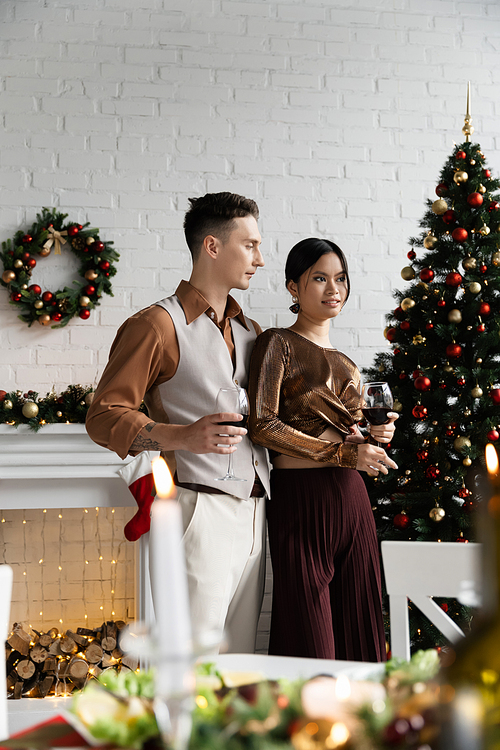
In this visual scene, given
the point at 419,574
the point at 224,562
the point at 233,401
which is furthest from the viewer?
the point at 224,562

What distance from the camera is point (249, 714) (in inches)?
19.6

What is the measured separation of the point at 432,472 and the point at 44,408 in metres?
1.37

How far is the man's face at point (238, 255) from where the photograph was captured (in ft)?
A: 6.29

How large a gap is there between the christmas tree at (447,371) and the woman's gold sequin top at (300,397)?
337 millimetres

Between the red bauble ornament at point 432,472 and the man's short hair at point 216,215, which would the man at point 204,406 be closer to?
the man's short hair at point 216,215

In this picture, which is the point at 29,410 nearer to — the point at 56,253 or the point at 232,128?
the point at 56,253

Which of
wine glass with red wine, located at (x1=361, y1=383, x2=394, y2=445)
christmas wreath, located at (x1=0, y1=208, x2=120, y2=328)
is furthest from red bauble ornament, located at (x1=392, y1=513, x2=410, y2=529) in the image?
christmas wreath, located at (x1=0, y1=208, x2=120, y2=328)

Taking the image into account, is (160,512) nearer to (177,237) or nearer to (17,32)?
(177,237)

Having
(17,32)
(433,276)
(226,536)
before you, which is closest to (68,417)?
(226,536)

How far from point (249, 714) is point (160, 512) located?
0.20 m

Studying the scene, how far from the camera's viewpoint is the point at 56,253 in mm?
2703

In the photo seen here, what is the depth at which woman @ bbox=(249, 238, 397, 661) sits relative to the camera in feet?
5.82

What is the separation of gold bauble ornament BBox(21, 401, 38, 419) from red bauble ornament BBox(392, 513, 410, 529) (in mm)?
1290

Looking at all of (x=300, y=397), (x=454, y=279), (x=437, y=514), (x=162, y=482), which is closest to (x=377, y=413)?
(x=300, y=397)
